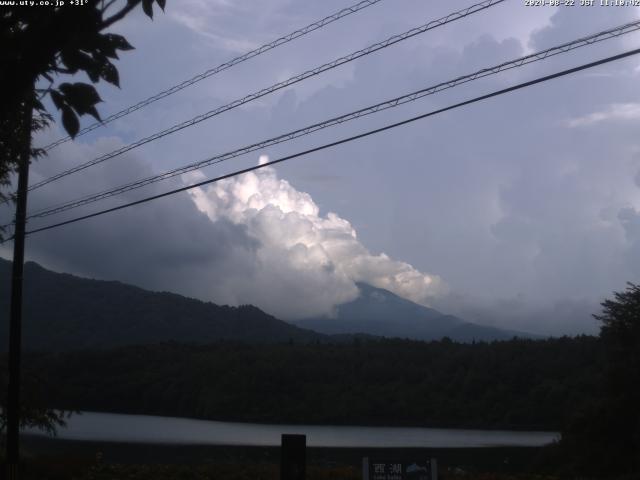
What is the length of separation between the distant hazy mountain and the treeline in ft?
135

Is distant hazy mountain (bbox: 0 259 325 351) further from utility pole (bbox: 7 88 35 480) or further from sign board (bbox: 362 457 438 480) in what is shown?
sign board (bbox: 362 457 438 480)

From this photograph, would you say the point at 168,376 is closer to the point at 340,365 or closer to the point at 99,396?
the point at 99,396

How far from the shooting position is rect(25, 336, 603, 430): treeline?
76.8 m

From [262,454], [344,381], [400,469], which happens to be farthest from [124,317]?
[400,469]

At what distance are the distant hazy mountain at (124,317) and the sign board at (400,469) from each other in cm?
12863

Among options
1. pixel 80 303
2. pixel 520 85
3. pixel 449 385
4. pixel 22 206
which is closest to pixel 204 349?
pixel 449 385

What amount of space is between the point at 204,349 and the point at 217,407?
61.5 ft

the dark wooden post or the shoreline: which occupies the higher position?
the dark wooden post

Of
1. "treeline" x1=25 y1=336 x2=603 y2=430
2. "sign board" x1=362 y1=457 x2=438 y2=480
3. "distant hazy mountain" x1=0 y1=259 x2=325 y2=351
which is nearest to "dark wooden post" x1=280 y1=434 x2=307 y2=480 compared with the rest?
"sign board" x1=362 y1=457 x2=438 y2=480

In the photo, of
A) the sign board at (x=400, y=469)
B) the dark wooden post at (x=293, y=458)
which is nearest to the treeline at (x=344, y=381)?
the dark wooden post at (x=293, y=458)

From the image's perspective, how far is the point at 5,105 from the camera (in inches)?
153

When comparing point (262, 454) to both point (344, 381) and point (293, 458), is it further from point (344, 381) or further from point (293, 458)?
point (344, 381)

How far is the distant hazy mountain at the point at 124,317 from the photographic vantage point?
141500 millimetres

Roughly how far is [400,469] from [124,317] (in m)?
152
